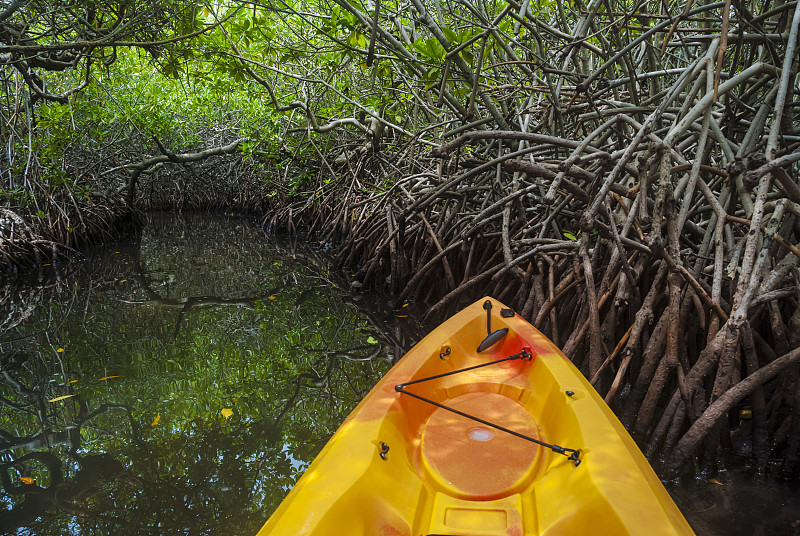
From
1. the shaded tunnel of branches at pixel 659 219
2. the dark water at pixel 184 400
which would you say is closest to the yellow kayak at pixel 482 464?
the shaded tunnel of branches at pixel 659 219

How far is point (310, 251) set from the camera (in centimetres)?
910

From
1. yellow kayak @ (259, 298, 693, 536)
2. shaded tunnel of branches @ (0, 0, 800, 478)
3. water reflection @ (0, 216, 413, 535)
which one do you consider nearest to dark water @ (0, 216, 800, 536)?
water reflection @ (0, 216, 413, 535)

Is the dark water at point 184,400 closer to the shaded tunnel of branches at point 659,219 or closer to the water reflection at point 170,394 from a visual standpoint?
the water reflection at point 170,394

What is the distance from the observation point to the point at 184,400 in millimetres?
3312

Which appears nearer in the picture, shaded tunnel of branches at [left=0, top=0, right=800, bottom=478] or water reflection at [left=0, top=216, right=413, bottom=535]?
shaded tunnel of branches at [left=0, top=0, right=800, bottom=478]

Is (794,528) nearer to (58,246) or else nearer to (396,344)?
(396,344)

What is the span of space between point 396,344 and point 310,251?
516 centimetres

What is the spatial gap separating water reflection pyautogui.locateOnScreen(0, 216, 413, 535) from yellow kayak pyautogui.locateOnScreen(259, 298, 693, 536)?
2.61 ft

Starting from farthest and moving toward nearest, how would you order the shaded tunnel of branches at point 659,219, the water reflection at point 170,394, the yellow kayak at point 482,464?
the water reflection at point 170,394
the shaded tunnel of branches at point 659,219
the yellow kayak at point 482,464

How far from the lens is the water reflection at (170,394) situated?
2328 millimetres

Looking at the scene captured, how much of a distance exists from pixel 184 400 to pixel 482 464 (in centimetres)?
225

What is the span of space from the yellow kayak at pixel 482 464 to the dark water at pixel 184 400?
2.41ft

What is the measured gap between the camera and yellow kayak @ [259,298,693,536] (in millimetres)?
1380

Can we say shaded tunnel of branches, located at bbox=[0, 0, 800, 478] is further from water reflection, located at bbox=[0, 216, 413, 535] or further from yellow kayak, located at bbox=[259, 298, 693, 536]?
water reflection, located at bbox=[0, 216, 413, 535]
